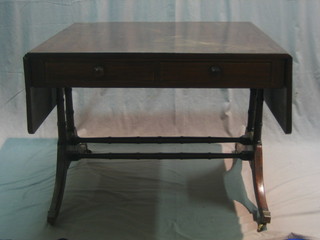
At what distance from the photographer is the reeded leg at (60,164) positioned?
74.6 inches

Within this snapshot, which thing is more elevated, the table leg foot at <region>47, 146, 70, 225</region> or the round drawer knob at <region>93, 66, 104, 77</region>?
the round drawer knob at <region>93, 66, 104, 77</region>

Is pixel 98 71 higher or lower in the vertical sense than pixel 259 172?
Result: higher

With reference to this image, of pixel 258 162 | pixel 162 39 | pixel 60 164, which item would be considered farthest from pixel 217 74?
pixel 60 164

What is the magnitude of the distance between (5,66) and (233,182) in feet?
4.94

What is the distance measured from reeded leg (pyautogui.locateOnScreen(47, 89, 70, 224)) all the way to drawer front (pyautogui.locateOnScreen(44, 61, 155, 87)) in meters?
0.36

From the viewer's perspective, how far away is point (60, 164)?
2.01 metres

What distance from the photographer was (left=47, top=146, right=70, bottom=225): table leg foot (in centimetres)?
189

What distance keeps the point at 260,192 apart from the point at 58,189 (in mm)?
888

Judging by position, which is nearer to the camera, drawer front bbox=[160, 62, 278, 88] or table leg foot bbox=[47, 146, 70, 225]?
drawer front bbox=[160, 62, 278, 88]

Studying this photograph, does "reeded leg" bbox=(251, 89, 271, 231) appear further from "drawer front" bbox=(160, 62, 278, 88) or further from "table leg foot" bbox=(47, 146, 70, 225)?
"table leg foot" bbox=(47, 146, 70, 225)

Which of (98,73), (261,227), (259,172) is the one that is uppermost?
(98,73)

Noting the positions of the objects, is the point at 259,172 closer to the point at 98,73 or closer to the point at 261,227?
the point at 261,227

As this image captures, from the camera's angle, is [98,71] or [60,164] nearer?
[98,71]

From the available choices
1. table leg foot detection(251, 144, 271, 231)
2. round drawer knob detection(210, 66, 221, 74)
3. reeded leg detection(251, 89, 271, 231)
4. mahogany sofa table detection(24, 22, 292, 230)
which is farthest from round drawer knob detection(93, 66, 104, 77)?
table leg foot detection(251, 144, 271, 231)
